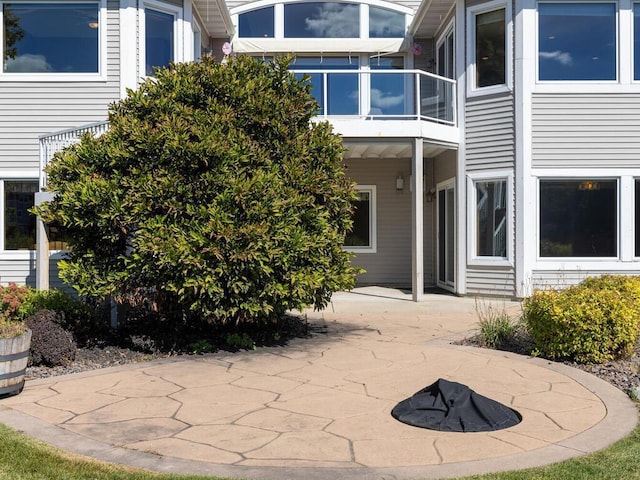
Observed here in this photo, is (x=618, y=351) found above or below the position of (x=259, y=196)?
below

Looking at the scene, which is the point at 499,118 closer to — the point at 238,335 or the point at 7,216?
the point at 238,335

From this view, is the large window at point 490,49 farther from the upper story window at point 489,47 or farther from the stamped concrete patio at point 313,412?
the stamped concrete patio at point 313,412

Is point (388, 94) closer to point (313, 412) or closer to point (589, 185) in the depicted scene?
point (589, 185)

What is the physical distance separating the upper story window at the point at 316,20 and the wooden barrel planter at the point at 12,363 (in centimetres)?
1205

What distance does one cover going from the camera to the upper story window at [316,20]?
52.0 ft

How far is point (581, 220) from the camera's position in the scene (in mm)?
12070

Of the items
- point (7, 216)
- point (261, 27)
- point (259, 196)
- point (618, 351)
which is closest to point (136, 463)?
point (259, 196)

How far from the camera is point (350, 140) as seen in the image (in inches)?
500

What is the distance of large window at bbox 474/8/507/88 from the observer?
1251 centimetres

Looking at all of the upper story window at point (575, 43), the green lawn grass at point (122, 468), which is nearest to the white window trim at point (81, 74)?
the upper story window at point (575, 43)

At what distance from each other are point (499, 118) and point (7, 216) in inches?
377

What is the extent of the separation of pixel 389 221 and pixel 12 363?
1124 cm

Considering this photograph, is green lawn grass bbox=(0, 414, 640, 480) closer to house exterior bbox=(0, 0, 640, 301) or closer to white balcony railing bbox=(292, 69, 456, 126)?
house exterior bbox=(0, 0, 640, 301)

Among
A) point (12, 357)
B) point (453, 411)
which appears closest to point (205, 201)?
point (12, 357)
